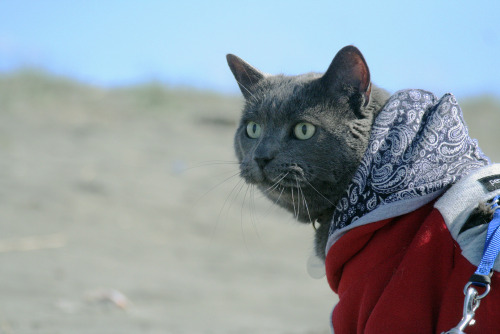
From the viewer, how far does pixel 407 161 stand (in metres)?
1.60

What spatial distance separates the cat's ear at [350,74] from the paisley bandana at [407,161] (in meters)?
0.12

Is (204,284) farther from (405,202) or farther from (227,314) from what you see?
(405,202)

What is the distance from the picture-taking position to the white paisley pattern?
1578mm

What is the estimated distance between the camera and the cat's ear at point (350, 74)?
5.78ft

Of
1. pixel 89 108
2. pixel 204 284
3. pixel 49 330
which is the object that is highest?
pixel 89 108

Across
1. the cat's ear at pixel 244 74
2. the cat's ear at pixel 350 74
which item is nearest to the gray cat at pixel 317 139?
the cat's ear at pixel 350 74

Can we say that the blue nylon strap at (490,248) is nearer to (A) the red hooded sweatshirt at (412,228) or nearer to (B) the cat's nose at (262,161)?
(A) the red hooded sweatshirt at (412,228)

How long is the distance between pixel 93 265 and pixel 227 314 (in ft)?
4.27

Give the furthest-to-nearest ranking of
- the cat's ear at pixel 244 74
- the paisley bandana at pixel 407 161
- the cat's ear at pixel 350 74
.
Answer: the cat's ear at pixel 244 74 → the cat's ear at pixel 350 74 → the paisley bandana at pixel 407 161

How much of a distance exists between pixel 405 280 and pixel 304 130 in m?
0.64

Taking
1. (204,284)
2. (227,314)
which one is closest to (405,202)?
(227,314)

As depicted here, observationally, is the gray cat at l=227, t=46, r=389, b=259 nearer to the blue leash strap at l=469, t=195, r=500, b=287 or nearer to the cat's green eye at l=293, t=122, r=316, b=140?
the cat's green eye at l=293, t=122, r=316, b=140

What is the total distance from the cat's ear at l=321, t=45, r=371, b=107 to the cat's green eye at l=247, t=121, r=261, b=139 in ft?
1.11

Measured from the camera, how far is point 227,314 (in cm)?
353
